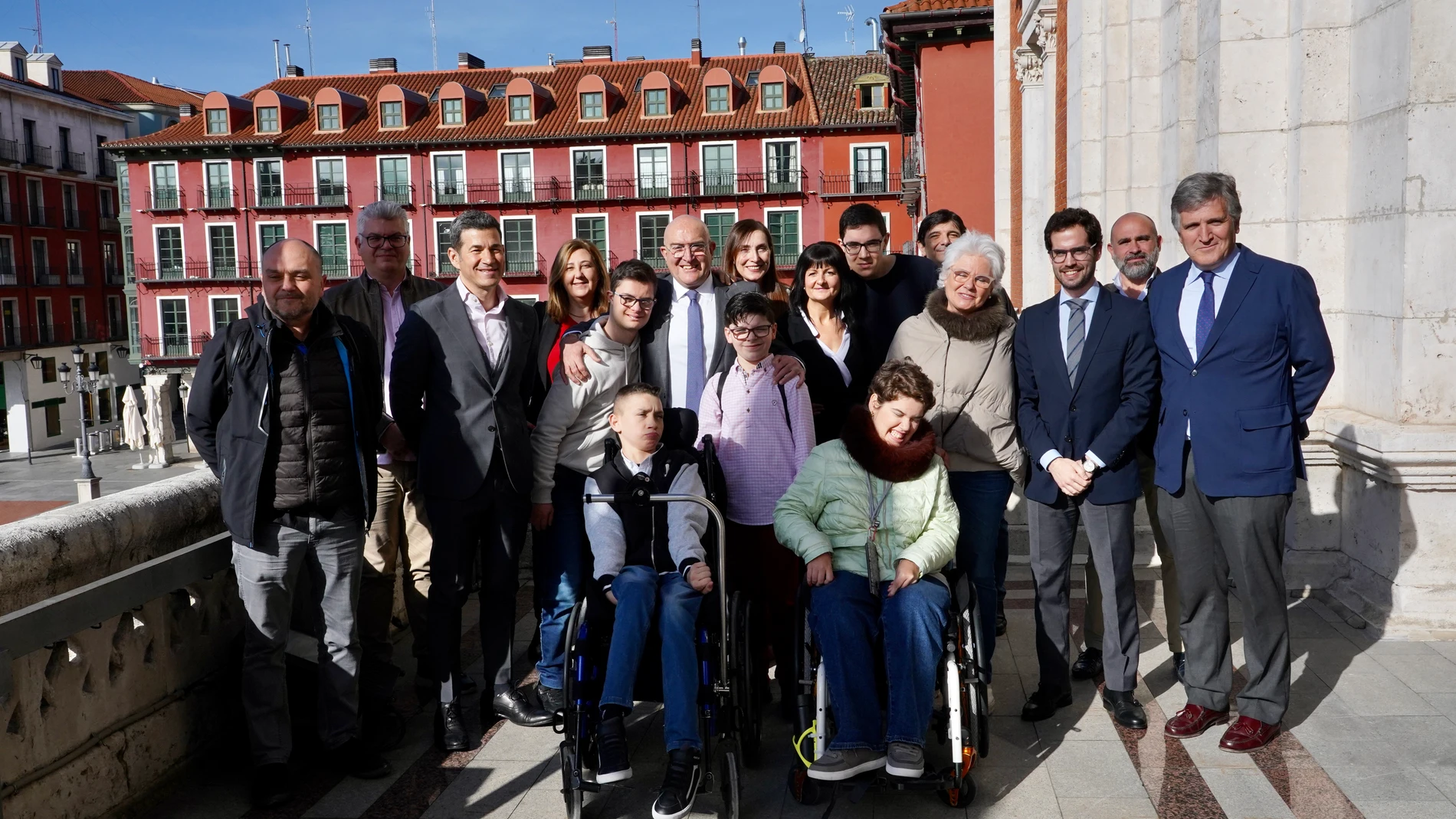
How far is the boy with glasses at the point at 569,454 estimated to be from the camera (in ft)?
15.4

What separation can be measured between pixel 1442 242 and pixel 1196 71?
199 centimetres

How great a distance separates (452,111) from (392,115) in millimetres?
2513

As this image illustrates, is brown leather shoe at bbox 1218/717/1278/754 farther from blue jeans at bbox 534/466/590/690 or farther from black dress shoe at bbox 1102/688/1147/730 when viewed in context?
blue jeans at bbox 534/466/590/690

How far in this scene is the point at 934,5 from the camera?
65.6 ft

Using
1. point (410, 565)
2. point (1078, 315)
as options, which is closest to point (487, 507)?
point (410, 565)

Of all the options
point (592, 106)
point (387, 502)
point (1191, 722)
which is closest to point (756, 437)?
point (387, 502)

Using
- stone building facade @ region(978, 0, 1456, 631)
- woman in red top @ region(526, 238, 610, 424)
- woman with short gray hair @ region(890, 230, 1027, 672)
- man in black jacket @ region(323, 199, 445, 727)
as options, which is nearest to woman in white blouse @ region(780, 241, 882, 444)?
woman with short gray hair @ region(890, 230, 1027, 672)

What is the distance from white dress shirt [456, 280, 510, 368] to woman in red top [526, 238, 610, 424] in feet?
0.70

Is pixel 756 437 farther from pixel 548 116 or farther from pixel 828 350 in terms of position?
pixel 548 116

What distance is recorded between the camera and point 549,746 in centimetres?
454

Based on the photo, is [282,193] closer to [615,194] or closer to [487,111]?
[487,111]

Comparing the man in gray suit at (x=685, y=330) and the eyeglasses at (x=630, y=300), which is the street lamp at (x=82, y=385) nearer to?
the man in gray suit at (x=685, y=330)

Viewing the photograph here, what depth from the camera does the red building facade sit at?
44.3 m

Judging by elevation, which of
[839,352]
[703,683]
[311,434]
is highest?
[839,352]
